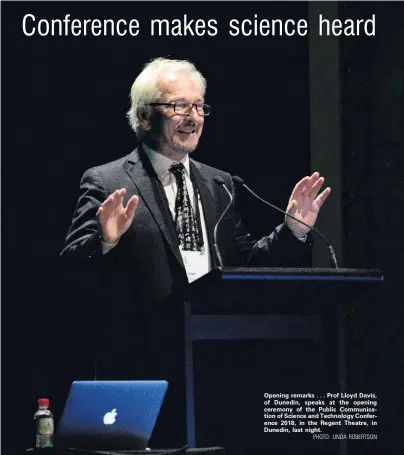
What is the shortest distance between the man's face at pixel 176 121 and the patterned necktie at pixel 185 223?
0.13m

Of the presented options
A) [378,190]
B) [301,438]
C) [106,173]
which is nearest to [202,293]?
[301,438]

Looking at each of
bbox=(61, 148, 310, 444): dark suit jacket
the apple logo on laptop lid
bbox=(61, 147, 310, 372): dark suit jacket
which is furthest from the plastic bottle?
bbox=(61, 147, 310, 372): dark suit jacket

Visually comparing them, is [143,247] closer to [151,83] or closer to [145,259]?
[145,259]

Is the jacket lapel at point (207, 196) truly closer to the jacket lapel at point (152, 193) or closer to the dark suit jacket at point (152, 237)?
the dark suit jacket at point (152, 237)

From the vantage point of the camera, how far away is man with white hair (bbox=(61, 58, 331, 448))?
3.48 metres

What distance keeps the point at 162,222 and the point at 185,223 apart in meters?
0.08

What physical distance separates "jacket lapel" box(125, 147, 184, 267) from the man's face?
9cm

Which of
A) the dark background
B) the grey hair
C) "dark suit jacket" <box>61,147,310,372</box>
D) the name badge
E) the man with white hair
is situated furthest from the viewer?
the dark background

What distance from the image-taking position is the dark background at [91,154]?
443cm

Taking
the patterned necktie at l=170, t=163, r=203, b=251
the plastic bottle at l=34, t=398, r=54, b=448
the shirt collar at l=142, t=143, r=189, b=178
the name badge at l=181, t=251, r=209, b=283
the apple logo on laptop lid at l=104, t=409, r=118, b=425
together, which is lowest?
the plastic bottle at l=34, t=398, r=54, b=448

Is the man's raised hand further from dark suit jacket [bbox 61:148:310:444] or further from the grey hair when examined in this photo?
the grey hair

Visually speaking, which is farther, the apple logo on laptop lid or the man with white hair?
the man with white hair

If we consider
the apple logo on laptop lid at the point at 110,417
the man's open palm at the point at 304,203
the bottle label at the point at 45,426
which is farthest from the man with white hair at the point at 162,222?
the apple logo on laptop lid at the point at 110,417

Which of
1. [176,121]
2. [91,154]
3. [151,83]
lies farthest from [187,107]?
[91,154]
